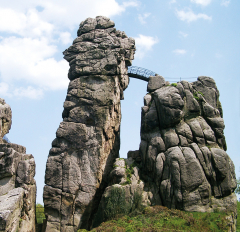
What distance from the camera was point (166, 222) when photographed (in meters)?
21.2

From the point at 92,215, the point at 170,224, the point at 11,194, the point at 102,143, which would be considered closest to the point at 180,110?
the point at 102,143

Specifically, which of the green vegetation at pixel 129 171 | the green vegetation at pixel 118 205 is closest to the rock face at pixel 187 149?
the green vegetation at pixel 129 171

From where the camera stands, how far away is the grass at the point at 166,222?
67.6 ft

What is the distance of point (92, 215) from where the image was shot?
86.2 ft

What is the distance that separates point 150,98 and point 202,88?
4644mm

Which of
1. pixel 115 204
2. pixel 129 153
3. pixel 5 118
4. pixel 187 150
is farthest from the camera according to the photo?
pixel 5 118

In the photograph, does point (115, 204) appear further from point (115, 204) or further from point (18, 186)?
point (18, 186)

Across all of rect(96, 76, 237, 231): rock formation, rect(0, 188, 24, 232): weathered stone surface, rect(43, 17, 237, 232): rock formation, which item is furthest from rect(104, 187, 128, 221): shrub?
rect(0, 188, 24, 232): weathered stone surface

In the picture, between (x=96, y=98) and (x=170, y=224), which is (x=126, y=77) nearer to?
(x=96, y=98)

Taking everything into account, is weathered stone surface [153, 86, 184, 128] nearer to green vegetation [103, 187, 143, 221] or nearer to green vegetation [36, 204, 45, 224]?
green vegetation [103, 187, 143, 221]

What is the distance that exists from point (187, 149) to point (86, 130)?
801 cm

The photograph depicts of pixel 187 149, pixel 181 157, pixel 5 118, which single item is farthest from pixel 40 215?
pixel 187 149

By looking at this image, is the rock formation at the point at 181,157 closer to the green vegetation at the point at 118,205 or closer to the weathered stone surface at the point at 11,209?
the green vegetation at the point at 118,205

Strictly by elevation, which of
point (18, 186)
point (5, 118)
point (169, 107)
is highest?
point (169, 107)
